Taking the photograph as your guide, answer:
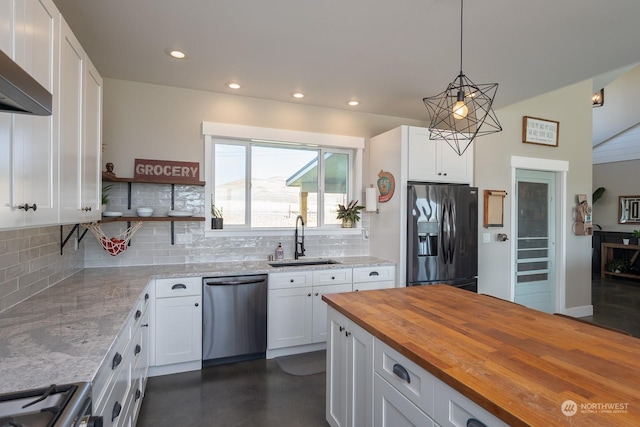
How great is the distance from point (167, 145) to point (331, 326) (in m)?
2.52

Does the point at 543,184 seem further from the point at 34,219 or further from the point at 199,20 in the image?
the point at 34,219

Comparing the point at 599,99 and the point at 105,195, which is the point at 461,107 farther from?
the point at 599,99

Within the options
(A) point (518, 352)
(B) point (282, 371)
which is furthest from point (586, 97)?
(B) point (282, 371)

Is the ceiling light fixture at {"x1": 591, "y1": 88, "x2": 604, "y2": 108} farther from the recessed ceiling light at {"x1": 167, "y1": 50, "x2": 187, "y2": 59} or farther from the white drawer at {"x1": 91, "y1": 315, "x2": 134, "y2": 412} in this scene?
the white drawer at {"x1": 91, "y1": 315, "x2": 134, "y2": 412}

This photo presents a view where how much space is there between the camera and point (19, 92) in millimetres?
930

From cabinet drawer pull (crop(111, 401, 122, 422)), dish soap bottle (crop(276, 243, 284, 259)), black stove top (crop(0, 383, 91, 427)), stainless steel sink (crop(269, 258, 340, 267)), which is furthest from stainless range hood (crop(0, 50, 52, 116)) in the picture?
dish soap bottle (crop(276, 243, 284, 259))

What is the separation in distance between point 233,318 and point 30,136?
2.18 meters

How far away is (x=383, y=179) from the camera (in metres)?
3.84

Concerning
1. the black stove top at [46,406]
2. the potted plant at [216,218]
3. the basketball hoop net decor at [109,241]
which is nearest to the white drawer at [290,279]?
the potted plant at [216,218]

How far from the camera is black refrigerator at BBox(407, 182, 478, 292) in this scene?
348 centimetres

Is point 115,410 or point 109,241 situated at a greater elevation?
point 109,241

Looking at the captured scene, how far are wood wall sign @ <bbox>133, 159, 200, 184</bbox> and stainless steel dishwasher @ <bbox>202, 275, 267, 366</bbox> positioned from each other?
3.60 feet

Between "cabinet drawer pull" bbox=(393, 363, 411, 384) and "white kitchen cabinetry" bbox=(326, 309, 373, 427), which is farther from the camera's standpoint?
"white kitchen cabinetry" bbox=(326, 309, 373, 427)

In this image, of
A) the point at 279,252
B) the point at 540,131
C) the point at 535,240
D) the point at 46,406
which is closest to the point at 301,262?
the point at 279,252
